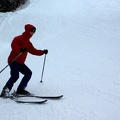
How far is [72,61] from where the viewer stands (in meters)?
10.4

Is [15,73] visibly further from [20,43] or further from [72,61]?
[72,61]

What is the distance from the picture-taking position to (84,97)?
6.48 m

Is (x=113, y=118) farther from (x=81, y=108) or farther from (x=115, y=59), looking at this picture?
(x=115, y=59)

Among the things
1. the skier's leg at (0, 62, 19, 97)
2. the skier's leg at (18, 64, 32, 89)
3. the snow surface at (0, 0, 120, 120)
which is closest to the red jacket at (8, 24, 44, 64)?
the skier's leg at (0, 62, 19, 97)

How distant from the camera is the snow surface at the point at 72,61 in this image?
5508 millimetres

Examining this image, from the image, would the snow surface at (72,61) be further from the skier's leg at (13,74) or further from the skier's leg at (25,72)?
the skier's leg at (25,72)

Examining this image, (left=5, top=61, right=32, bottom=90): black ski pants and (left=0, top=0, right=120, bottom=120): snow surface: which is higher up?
(left=5, top=61, right=32, bottom=90): black ski pants

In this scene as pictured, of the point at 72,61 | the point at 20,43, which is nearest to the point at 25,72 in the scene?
the point at 20,43

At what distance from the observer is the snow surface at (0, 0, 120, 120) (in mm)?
5508

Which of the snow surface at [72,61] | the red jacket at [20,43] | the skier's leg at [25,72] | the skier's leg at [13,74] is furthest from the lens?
the skier's leg at [25,72]

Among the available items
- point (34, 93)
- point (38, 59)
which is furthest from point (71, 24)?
point (34, 93)

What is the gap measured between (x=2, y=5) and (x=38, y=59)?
15001mm

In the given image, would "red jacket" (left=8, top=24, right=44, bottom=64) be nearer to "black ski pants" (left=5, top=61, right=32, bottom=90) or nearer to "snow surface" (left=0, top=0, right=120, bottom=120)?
"black ski pants" (left=5, top=61, right=32, bottom=90)

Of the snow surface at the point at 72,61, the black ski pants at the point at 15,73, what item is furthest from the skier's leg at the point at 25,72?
the snow surface at the point at 72,61
